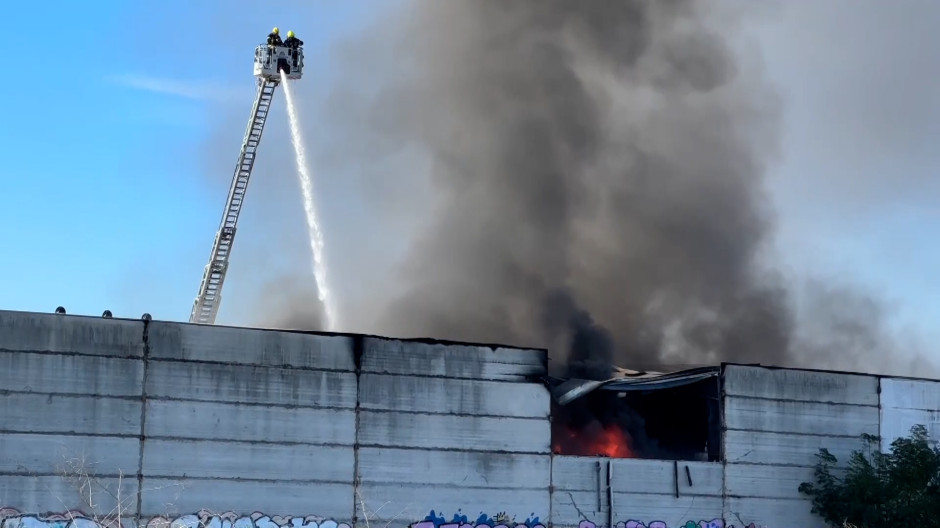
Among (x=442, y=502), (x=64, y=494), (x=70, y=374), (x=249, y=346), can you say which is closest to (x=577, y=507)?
(x=442, y=502)

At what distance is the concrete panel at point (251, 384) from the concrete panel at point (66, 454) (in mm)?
1113

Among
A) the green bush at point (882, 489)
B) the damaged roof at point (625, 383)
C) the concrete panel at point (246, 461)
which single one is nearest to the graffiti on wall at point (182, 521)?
the concrete panel at point (246, 461)

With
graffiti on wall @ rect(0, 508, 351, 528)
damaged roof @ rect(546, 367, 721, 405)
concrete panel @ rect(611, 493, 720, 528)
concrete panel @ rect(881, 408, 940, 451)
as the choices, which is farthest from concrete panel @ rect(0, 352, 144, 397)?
concrete panel @ rect(881, 408, 940, 451)

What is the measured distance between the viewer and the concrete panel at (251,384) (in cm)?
2028

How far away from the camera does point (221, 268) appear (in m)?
41.3

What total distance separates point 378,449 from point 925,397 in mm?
13252

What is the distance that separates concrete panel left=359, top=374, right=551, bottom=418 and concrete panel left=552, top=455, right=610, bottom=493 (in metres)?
1.04

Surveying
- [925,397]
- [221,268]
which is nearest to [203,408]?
[925,397]

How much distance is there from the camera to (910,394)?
2623 cm

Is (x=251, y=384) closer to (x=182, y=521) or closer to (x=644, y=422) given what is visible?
(x=182, y=521)

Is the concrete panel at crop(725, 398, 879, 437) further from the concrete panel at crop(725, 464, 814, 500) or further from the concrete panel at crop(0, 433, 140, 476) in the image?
the concrete panel at crop(0, 433, 140, 476)

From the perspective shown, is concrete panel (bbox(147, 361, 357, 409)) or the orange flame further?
Result: the orange flame

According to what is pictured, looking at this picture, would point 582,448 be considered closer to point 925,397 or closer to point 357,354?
point 357,354

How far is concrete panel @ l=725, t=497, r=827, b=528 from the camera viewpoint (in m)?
23.9
